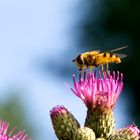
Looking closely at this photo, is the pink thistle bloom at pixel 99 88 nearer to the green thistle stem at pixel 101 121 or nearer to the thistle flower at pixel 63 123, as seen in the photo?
the green thistle stem at pixel 101 121

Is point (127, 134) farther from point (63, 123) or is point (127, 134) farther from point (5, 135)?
point (5, 135)

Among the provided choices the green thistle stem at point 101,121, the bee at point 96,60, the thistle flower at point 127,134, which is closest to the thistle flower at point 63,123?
the green thistle stem at point 101,121

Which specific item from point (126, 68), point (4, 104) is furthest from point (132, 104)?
point (4, 104)

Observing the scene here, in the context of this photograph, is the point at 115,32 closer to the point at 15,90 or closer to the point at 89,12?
the point at 89,12

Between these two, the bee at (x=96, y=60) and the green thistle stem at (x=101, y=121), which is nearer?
the green thistle stem at (x=101, y=121)

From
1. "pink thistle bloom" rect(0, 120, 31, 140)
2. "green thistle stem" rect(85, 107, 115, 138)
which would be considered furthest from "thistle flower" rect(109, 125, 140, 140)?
"pink thistle bloom" rect(0, 120, 31, 140)

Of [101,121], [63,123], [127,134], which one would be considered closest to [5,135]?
[63,123]

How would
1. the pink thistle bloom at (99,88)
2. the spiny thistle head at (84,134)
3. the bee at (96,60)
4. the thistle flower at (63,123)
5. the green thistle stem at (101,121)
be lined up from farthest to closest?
the bee at (96,60)
the pink thistle bloom at (99,88)
the green thistle stem at (101,121)
the thistle flower at (63,123)
the spiny thistle head at (84,134)
